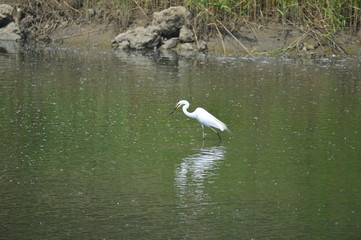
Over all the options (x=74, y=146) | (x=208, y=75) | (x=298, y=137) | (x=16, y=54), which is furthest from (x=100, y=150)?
(x=16, y=54)

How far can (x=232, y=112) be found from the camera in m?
15.9

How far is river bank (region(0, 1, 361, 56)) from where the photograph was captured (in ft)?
84.7

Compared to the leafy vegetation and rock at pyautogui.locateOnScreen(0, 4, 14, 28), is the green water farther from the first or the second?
rock at pyautogui.locateOnScreen(0, 4, 14, 28)

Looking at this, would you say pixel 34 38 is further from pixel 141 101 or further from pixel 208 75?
pixel 141 101

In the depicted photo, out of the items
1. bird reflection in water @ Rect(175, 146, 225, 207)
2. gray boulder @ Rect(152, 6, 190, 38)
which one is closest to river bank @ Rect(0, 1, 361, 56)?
gray boulder @ Rect(152, 6, 190, 38)

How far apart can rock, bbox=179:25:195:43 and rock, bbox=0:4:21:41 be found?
21.7 feet

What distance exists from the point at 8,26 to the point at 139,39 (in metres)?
5.93

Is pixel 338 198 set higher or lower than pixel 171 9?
lower

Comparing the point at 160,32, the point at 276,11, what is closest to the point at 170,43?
the point at 160,32

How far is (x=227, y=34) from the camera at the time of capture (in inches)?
1048

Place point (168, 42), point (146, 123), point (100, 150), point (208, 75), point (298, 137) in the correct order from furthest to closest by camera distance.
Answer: point (168, 42), point (208, 75), point (146, 123), point (298, 137), point (100, 150)

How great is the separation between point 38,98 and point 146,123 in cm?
343

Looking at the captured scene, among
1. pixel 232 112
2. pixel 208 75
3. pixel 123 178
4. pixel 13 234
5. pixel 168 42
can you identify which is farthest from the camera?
pixel 168 42

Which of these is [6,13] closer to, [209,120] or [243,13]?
[243,13]
